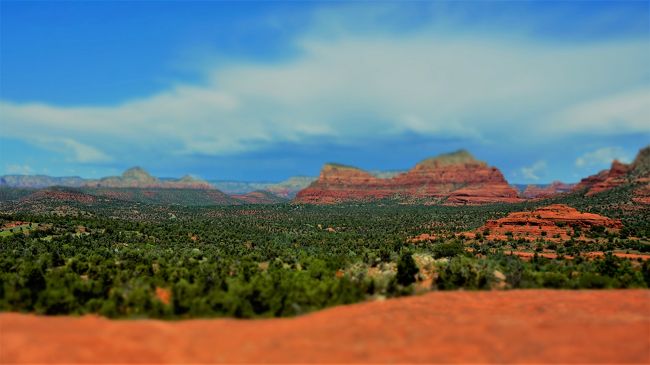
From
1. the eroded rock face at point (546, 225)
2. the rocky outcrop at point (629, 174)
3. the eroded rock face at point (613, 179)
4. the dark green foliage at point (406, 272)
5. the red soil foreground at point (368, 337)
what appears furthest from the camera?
the eroded rock face at point (613, 179)

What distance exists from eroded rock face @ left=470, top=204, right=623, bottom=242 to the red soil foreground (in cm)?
4401

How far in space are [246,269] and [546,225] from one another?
183ft

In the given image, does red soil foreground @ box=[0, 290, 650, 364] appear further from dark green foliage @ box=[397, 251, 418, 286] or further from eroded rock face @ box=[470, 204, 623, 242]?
eroded rock face @ box=[470, 204, 623, 242]

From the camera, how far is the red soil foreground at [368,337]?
1780 cm

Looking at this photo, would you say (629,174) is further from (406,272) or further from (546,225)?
(406,272)

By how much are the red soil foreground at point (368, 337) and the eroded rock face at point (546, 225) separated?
4401 cm

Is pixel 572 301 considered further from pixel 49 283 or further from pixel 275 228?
pixel 275 228

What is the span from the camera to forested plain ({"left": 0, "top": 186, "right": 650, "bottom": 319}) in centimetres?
2738

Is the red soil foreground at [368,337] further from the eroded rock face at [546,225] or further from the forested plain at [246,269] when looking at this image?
the eroded rock face at [546,225]

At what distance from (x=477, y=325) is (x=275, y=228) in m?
71.7

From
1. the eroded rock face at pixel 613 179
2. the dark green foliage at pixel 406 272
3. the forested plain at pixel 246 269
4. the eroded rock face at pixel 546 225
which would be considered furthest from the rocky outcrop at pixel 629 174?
the dark green foliage at pixel 406 272

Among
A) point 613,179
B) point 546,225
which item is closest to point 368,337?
point 546,225

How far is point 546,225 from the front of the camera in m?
71.3

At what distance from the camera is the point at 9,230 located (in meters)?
68.2
